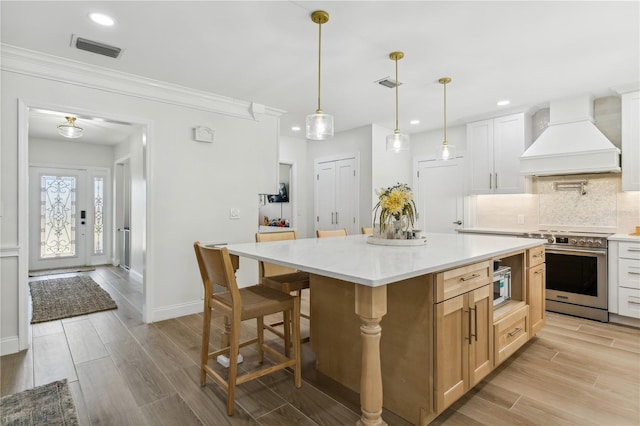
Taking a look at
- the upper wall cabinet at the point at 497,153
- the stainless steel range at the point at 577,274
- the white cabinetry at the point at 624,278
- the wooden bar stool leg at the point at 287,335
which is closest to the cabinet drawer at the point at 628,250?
the white cabinetry at the point at 624,278

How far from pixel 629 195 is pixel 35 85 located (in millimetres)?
6216

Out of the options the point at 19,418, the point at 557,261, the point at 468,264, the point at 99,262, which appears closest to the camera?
the point at 19,418

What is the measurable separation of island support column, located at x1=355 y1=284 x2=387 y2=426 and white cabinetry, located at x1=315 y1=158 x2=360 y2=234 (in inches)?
157

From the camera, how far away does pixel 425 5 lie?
223 centimetres

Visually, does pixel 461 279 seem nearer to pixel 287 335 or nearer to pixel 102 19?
pixel 287 335

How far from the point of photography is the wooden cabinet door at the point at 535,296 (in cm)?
278

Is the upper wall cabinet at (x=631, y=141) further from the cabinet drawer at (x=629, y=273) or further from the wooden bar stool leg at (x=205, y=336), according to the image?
the wooden bar stool leg at (x=205, y=336)

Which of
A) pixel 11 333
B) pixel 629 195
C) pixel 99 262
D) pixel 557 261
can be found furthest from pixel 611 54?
pixel 99 262

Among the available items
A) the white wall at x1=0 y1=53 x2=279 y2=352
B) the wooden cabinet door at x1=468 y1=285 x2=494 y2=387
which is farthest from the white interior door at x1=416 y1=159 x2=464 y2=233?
the wooden cabinet door at x1=468 y1=285 x2=494 y2=387

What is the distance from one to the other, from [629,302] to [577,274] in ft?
1.56

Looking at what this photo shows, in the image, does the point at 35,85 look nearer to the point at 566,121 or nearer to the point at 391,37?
the point at 391,37

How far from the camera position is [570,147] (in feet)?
12.8

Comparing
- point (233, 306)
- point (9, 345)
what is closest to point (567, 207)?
point (233, 306)

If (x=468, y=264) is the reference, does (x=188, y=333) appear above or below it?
below
